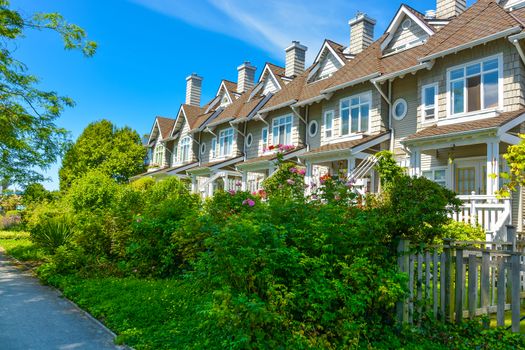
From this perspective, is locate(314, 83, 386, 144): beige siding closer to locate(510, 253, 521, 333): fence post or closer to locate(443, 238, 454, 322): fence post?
locate(443, 238, 454, 322): fence post

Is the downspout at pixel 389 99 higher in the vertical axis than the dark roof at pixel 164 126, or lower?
lower

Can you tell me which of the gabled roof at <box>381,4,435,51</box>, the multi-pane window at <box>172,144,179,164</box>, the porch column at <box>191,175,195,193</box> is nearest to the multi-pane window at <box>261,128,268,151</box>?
the porch column at <box>191,175,195,193</box>

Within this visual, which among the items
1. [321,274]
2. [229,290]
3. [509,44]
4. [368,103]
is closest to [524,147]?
[321,274]

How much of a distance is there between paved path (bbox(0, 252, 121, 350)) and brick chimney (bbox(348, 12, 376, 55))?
20.6 metres

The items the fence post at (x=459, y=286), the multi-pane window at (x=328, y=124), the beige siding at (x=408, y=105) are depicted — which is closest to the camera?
the fence post at (x=459, y=286)

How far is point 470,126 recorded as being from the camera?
1362 cm

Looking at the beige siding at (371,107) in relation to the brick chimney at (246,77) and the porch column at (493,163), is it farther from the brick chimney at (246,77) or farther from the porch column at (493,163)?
the brick chimney at (246,77)

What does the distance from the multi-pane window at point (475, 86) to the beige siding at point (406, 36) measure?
384cm

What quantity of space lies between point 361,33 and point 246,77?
40.9 ft

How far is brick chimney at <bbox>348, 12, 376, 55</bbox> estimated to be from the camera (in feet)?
77.9

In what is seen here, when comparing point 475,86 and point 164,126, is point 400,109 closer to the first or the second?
point 475,86

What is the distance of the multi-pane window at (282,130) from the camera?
2431 centimetres

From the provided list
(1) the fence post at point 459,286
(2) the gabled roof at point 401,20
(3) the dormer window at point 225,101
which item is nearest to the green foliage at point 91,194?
(1) the fence post at point 459,286

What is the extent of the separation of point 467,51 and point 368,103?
4.87 metres
